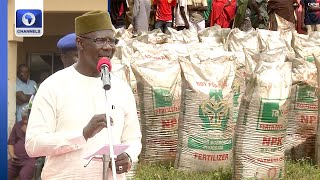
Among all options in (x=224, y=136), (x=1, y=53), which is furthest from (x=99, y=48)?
(x=224, y=136)

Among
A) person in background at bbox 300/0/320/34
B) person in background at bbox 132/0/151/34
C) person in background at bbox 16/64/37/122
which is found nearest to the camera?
person in background at bbox 16/64/37/122

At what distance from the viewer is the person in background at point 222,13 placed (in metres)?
11.6

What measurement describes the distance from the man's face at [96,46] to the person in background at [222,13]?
8285mm

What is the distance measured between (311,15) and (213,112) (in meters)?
5.33

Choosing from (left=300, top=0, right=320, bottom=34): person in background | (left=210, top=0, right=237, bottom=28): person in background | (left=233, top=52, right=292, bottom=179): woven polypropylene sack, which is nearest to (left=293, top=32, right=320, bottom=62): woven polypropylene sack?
(left=233, top=52, right=292, bottom=179): woven polypropylene sack

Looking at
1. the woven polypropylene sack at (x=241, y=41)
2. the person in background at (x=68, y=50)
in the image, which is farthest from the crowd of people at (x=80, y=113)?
the woven polypropylene sack at (x=241, y=41)

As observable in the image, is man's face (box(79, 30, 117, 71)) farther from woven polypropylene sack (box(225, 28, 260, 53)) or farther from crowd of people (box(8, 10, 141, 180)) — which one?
woven polypropylene sack (box(225, 28, 260, 53))

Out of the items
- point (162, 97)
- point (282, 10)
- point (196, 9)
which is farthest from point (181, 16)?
point (162, 97)

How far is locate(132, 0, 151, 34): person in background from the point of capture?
10.5m

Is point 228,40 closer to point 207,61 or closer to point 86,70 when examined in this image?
point 207,61

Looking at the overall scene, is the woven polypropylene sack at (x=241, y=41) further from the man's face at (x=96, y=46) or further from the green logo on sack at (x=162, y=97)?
the man's face at (x=96, y=46)

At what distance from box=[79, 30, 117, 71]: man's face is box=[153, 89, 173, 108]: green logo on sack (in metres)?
3.17

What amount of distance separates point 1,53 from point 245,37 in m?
3.55

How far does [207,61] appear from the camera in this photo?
6324 mm
